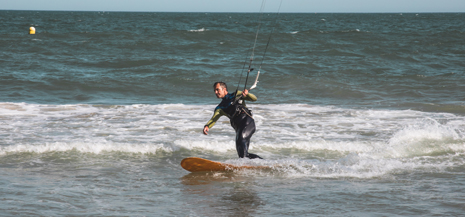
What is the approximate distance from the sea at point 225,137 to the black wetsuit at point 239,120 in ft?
1.35

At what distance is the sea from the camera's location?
5082 millimetres

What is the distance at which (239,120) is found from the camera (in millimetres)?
6617

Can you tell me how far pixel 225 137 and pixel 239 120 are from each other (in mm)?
2392

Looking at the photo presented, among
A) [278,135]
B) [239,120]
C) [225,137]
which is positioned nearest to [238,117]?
[239,120]

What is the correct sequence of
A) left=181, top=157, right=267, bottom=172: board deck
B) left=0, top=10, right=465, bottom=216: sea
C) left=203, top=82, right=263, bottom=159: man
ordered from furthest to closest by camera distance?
1. left=203, top=82, right=263, bottom=159: man
2. left=181, top=157, right=267, bottom=172: board deck
3. left=0, top=10, right=465, bottom=216: sea

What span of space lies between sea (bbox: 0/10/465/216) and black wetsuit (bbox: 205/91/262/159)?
0.41 metres

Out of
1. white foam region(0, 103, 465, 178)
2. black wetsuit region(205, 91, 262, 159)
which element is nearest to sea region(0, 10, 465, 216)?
white foam region(0, 103, 465, 178)

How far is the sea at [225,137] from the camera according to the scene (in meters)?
5.08

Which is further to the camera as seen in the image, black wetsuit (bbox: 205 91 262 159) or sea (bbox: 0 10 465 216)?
black wetsuit (bbox: 205 91 262 159)

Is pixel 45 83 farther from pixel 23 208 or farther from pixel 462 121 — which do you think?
pixel 462 121

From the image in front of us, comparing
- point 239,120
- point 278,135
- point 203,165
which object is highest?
point 239,120

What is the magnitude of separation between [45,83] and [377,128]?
451 inches

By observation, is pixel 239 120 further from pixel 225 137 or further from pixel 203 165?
pixel 225 137

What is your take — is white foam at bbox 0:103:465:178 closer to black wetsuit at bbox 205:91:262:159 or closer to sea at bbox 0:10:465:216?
sea at bbox 0:10:465:216
